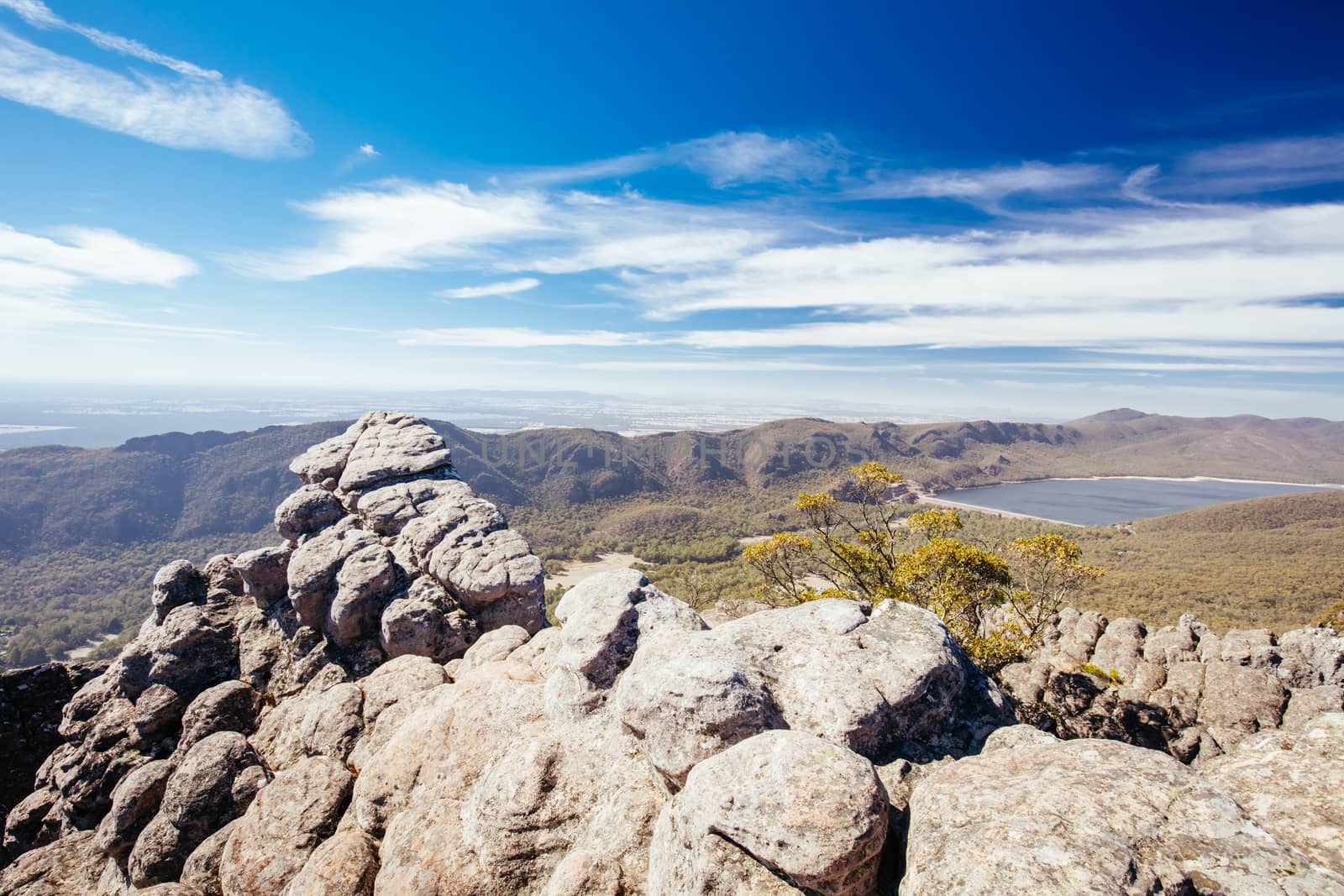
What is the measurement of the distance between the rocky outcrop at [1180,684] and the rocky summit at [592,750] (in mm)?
192

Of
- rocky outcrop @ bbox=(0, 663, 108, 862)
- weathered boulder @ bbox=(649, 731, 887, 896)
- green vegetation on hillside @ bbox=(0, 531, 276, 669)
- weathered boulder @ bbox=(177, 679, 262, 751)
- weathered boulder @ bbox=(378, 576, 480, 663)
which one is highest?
weathered boulder @ bbox=(649, 731, 887, 896)

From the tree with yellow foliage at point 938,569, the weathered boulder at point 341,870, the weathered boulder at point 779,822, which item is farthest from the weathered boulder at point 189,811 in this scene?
the tree with yellow foliage at point 938,569

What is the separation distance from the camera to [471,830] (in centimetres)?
1175

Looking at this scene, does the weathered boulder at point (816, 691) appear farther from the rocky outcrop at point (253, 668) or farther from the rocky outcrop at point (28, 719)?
the rocky outcrop at point (28, 719)

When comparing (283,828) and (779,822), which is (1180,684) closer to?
(779,822)

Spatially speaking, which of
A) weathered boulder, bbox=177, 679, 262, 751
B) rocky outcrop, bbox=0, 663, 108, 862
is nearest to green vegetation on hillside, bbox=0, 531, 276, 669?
rocky outcrop, bbox=0, 663, 108, 862

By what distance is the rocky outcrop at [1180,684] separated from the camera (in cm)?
2139

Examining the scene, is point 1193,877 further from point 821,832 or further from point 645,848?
point 645,848

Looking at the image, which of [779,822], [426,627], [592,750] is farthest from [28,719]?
[779,822]

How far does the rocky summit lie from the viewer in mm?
7680

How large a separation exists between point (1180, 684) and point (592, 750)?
3268 centimetres

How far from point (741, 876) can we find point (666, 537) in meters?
148

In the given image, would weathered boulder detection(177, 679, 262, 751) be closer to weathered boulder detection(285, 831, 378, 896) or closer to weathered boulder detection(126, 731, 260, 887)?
weathered boulder detection(126, 731, 260, 887)

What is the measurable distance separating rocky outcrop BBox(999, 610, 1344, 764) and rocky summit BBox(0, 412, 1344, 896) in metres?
0.19
